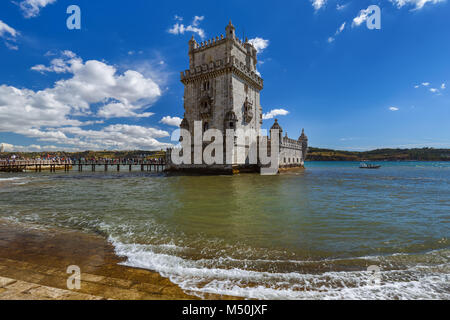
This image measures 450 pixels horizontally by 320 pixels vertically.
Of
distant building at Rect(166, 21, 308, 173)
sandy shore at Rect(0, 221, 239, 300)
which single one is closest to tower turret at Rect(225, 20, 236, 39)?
distant building at Rect(166, 21, 308, 173)

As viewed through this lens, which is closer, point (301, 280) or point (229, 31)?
point (301, 280)

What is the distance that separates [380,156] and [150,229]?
176 metres

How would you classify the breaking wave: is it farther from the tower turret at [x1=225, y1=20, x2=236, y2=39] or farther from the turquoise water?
the tower turret at [x1=225, y1=20, x2=236, y2=39]

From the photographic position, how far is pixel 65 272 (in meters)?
3.85

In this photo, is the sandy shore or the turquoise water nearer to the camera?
the sandy shore

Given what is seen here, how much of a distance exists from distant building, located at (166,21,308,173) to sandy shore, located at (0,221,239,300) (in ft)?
79.6

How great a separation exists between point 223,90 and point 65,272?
1172 inches

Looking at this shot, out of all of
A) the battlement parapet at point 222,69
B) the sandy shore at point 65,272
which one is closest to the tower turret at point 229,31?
the battlement parapet at point 222,69

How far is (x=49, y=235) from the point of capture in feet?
20.6

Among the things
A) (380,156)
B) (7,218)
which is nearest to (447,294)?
(7,218)

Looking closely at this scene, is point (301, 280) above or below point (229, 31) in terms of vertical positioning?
below

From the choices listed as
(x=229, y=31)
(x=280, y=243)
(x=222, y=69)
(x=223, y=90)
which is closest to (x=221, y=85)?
(x=223, y=90)

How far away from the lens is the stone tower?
3069cm

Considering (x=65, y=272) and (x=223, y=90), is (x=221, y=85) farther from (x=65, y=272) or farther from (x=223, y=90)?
(x=65, y=272)
